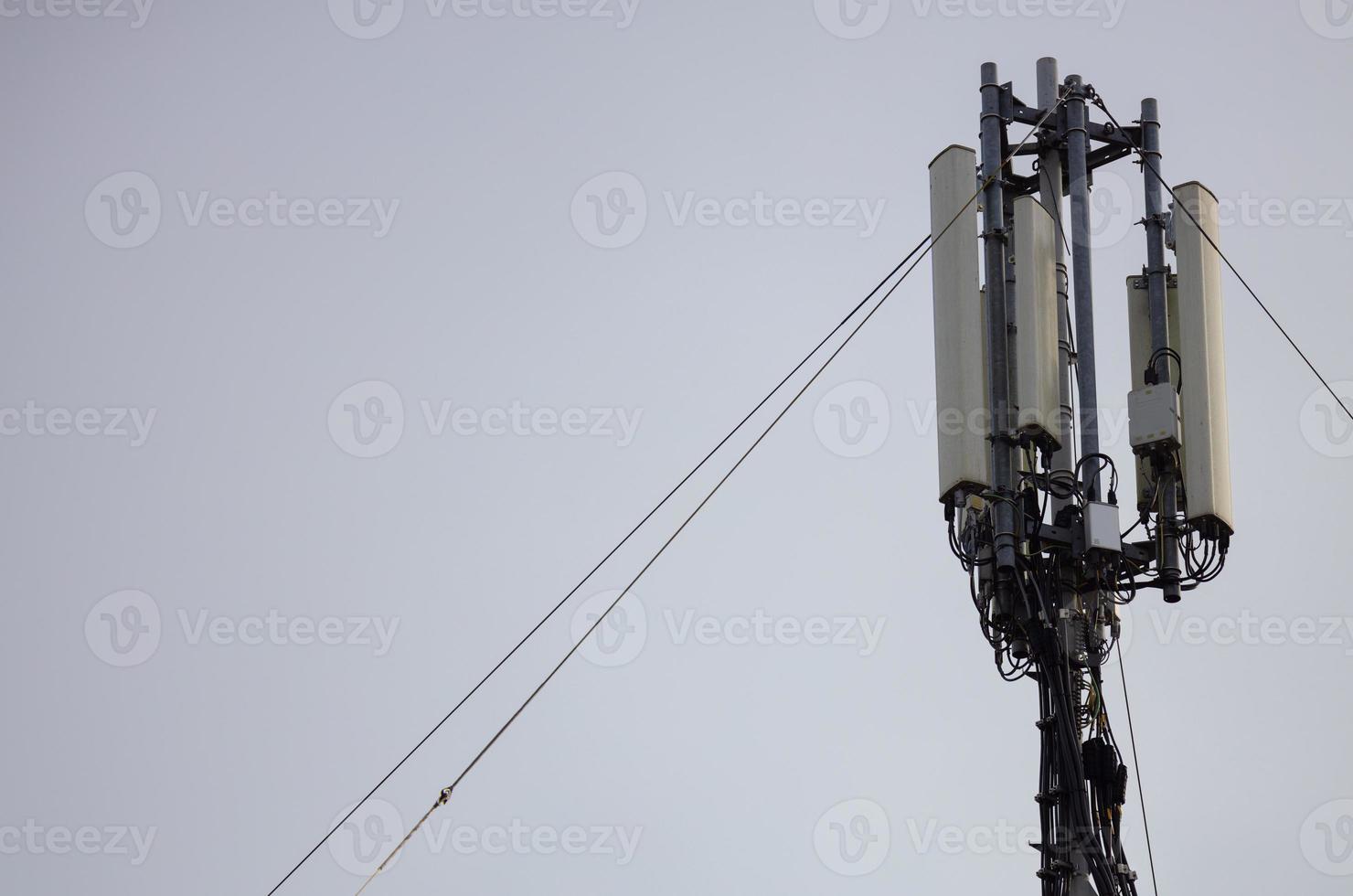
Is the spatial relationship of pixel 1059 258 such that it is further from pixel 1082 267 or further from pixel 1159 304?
pixel 1159 304

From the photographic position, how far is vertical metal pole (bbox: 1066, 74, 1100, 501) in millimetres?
20078

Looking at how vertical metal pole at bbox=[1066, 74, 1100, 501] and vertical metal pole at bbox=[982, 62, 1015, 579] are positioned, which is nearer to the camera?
vertical metal pole at bbox=[982, 62, 1015, 579]

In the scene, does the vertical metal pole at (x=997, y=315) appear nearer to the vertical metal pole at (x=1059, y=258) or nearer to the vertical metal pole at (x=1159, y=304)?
the vertical metal pole at (x=1059, y=258)

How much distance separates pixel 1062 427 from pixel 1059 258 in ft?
5.57

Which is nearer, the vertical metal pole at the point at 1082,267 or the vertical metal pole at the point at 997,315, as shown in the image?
the vertical metal pole at the point at 997,315

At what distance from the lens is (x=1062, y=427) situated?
1998 cm

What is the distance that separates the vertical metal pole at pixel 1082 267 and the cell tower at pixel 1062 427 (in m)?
0.02

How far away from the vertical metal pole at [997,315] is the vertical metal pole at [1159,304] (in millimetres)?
1444

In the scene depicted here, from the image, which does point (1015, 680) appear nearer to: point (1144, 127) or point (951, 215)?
point (951, 215)

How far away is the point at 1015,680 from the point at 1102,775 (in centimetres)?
119

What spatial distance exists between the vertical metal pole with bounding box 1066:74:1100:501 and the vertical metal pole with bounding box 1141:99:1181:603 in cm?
70

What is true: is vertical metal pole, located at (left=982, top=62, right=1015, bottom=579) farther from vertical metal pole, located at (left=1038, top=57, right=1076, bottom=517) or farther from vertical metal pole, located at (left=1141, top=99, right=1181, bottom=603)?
vertical metal pole, located at (left=1141, top=99, right=1181, bottom=603)

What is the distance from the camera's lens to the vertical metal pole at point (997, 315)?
19562 mm

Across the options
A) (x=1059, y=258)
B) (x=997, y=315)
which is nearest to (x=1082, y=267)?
(x=1059, y=258)
